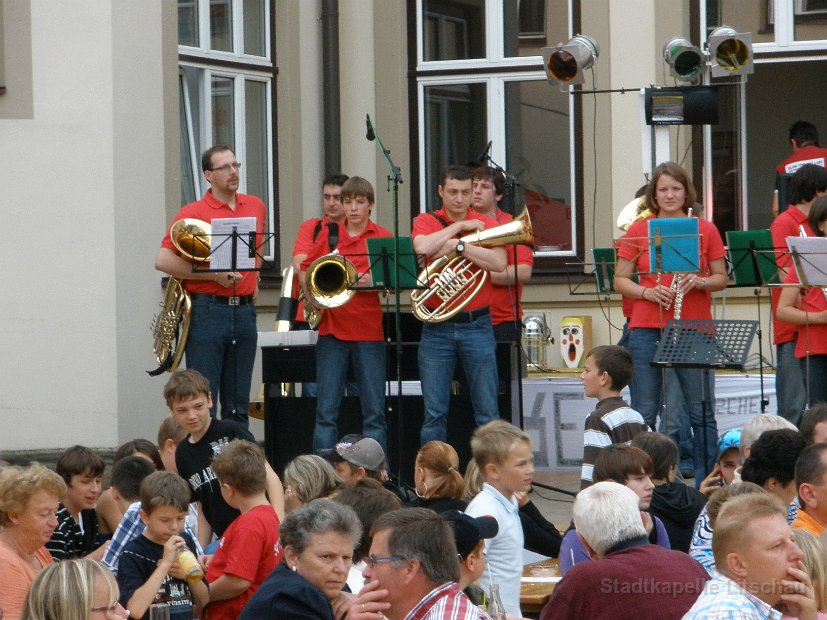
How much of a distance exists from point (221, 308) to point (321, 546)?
214 inches

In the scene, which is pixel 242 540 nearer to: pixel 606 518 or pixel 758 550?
pixel 606 518

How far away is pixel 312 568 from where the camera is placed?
5.00m

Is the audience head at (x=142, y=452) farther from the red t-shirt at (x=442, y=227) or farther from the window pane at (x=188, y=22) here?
the window pane at (x=188, y=22)

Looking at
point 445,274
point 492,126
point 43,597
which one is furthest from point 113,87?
point 43,597

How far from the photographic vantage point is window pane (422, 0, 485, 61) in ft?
45.5

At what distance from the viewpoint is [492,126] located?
1395 cm

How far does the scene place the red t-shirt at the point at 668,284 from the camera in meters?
9.63

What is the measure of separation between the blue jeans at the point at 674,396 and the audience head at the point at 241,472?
12.1 ft

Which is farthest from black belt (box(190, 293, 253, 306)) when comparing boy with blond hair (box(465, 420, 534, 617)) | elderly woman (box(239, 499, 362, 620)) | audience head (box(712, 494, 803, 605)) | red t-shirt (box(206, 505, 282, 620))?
audience head (box(712, 494, 803, 605))

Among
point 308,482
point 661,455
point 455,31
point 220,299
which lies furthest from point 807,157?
point 308,482

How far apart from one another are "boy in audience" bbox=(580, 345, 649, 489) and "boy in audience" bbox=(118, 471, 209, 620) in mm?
2242

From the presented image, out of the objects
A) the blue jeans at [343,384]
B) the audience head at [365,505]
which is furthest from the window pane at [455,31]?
the audience head at [365,505]

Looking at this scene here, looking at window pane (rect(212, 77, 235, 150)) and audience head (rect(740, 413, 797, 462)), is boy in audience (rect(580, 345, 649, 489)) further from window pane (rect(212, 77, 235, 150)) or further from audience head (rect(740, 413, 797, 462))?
window pane (rect(212, 77, 235, 150))

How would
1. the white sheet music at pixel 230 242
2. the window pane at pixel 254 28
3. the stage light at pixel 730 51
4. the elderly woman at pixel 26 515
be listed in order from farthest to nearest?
1. the window pane at pixel 254 28
2. the stage light at pixel 730 51
3. the white sheet music at pixel 230 242
4. the elderly woman at pixel 26 515
